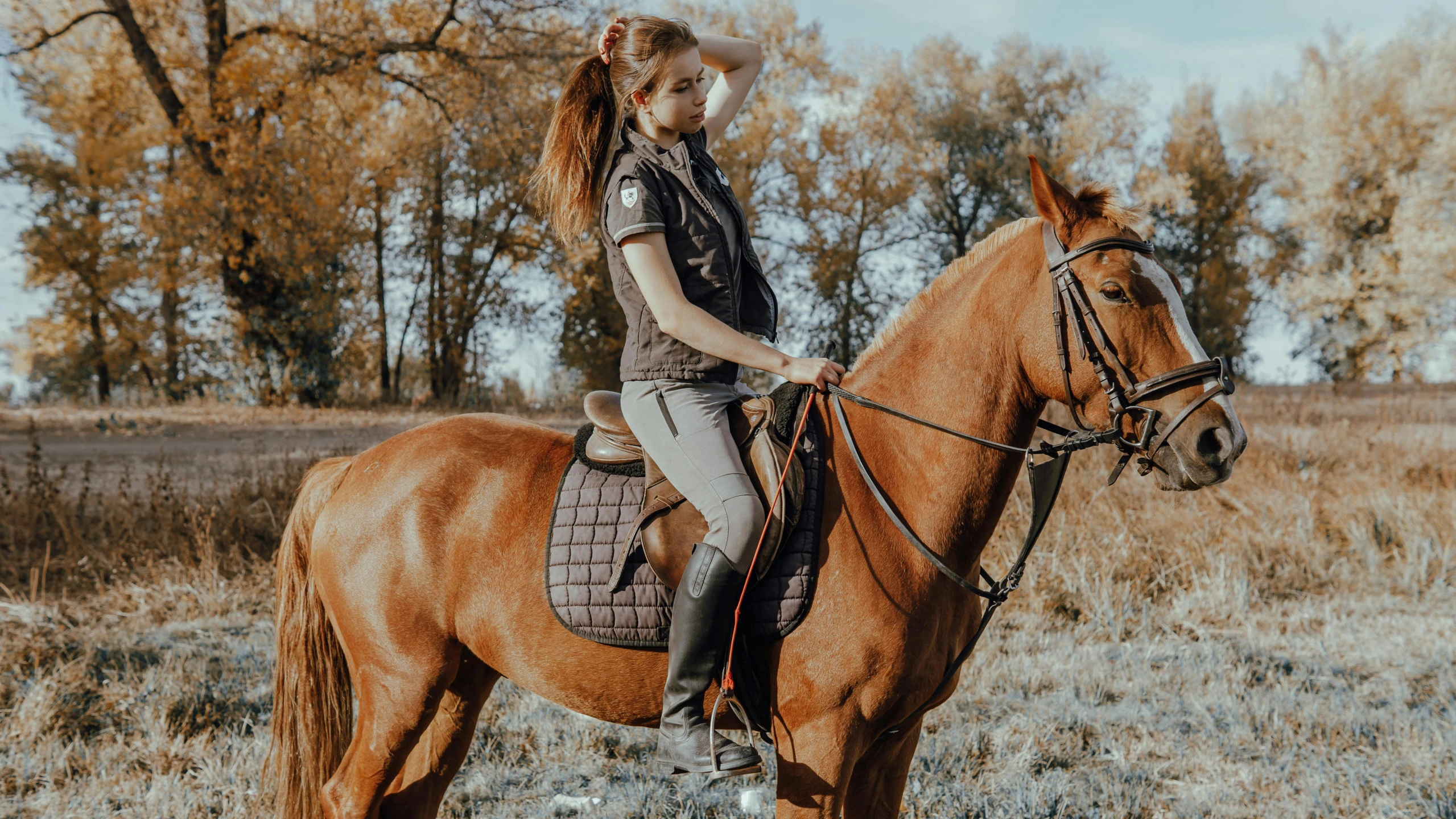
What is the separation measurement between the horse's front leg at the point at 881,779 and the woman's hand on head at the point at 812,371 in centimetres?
102

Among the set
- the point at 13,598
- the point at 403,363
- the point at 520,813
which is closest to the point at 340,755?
the point at 520,813

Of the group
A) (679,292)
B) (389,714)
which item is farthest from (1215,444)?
(389,714)

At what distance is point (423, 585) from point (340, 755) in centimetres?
91

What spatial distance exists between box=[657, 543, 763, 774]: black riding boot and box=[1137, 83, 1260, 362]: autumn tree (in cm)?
3221

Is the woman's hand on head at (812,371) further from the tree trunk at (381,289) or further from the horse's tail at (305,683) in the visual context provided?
the tree trunk at (381,289)

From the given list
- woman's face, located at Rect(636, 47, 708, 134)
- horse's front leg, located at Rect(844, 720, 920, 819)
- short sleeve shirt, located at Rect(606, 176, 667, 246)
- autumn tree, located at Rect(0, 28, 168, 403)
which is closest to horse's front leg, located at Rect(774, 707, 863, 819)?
horse's front leg, located at Rect(844, 720, 920, 819)

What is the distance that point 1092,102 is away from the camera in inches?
1264

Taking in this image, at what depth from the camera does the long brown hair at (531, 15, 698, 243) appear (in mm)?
2314

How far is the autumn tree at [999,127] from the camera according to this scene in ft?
102

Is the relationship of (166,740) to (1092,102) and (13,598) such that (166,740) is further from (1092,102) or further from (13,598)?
(1092,102)

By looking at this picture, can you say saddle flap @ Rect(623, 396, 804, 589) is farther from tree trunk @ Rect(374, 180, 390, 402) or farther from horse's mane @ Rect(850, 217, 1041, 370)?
tree trunk @ Rect(374, 180, 390, 402)

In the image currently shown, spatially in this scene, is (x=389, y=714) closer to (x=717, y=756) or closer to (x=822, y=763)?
(x=717, y=756)

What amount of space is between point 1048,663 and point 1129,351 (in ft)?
11.7

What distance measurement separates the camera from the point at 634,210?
218 centimetres
